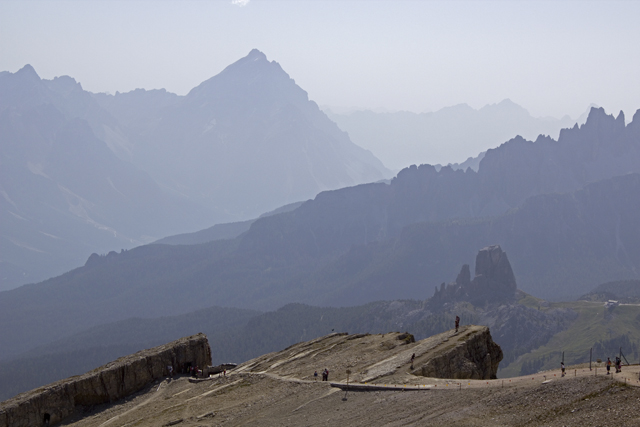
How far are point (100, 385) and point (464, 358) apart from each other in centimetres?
3409

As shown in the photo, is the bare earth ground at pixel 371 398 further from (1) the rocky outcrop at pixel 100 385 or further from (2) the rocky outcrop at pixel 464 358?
(2) the rocky outcrop at pixel 464 358

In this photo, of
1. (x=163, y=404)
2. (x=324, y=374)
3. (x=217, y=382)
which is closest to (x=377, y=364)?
(x=324, y=374)

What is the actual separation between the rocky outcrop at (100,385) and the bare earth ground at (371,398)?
1.38 meters

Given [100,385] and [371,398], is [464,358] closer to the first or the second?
[371,398]

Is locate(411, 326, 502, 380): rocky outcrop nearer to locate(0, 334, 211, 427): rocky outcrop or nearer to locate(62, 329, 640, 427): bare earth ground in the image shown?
locate(62, 329, 640, 427): bare earth ground

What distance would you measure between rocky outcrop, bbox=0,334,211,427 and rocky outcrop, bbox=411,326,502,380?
88.2 feet

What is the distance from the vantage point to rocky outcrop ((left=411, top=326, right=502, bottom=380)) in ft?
194

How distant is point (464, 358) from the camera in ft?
204

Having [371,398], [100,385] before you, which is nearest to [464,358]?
[371,398]

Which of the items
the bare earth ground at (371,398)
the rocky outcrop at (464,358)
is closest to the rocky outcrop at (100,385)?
the bare earth ground at (371,398)

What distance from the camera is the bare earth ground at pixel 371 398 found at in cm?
4312

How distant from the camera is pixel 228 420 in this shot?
5303 cm

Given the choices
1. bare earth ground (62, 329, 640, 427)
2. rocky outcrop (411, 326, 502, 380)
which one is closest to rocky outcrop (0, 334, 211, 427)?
bare earth ground (62, 329, 640, 427)

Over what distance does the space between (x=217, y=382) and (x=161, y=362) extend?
26.1ft
